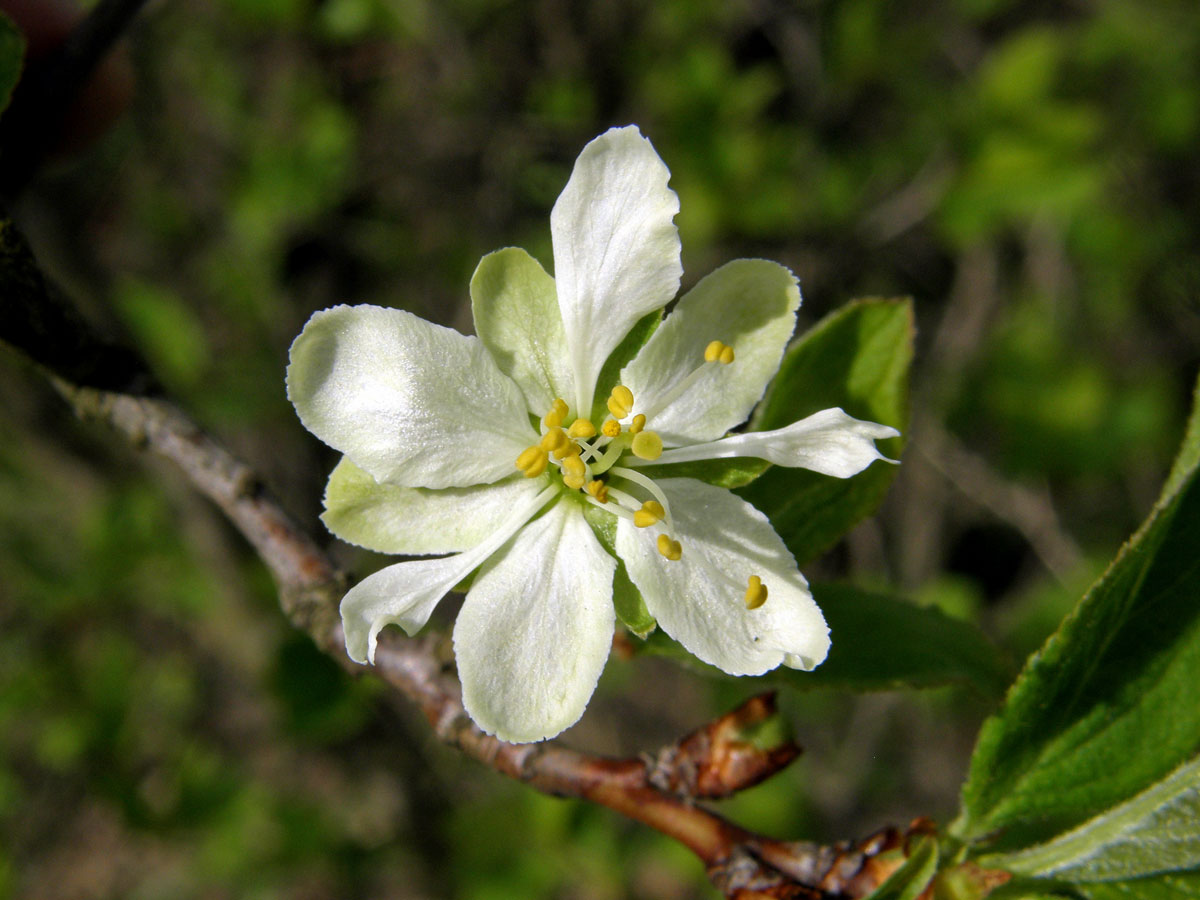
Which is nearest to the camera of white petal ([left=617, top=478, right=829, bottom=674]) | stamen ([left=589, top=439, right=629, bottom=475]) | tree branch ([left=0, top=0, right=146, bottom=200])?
white petal ([left=617, top=478, right=829, bottom=674])

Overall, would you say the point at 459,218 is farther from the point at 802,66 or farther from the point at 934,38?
the point at 934,38

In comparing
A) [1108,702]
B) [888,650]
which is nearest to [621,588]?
[888,650]

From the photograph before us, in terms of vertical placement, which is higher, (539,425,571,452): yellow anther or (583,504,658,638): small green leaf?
(539,425,571,452): yellow anther

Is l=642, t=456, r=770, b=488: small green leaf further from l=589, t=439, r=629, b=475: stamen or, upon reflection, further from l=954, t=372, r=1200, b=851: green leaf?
l=954, t=372, r=1200, b=851: green leaf

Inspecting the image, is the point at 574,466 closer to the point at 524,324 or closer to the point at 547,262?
the point at 524,324

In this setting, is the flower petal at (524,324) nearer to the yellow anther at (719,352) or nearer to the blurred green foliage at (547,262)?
the yellow anther at (719,352)

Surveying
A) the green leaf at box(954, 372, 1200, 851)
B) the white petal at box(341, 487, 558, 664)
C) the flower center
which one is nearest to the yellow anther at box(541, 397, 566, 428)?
the flower center

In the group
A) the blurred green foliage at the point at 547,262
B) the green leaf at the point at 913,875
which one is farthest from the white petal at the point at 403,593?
the blurred green foliage at the point at 547,262

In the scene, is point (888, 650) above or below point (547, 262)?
above
